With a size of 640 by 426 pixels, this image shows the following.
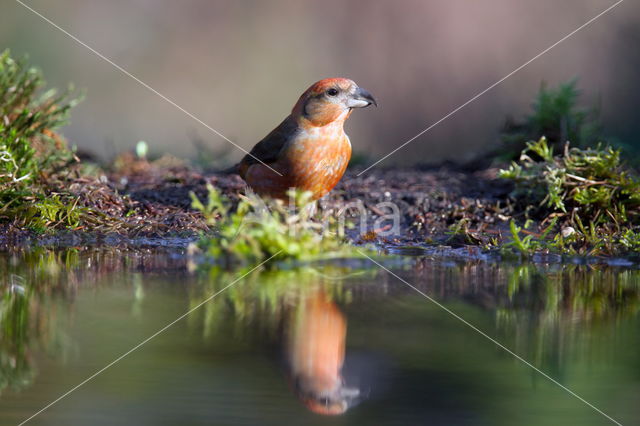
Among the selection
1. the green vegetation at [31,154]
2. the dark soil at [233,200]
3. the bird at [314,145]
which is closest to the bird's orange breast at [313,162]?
the bird at [314,145]

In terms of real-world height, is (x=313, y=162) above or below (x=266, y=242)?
above

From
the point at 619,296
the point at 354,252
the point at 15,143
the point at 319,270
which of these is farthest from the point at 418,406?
the point at 15,143

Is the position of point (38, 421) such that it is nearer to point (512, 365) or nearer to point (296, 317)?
point (296, 317)

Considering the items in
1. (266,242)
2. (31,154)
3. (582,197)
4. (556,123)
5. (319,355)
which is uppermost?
(556,123)

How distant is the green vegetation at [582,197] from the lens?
18.2 ft

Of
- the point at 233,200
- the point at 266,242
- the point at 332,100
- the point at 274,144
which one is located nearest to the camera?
the point at 266,242

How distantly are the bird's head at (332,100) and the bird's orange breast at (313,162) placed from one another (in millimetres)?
90

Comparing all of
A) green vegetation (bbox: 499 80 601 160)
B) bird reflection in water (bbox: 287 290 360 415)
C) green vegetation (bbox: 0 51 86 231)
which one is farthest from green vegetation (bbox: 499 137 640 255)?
green vegetation (bbox: 0 51 86 231)

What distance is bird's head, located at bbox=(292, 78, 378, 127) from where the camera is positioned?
19.4 ft

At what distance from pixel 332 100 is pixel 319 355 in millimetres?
3547

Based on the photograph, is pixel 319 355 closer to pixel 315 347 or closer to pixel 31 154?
pixel 315 347

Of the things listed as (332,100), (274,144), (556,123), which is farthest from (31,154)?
(556,123)

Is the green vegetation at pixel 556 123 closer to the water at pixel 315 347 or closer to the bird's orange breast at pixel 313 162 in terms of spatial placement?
the bird's orange breast at pixel 313 162

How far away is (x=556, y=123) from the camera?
7566mm
